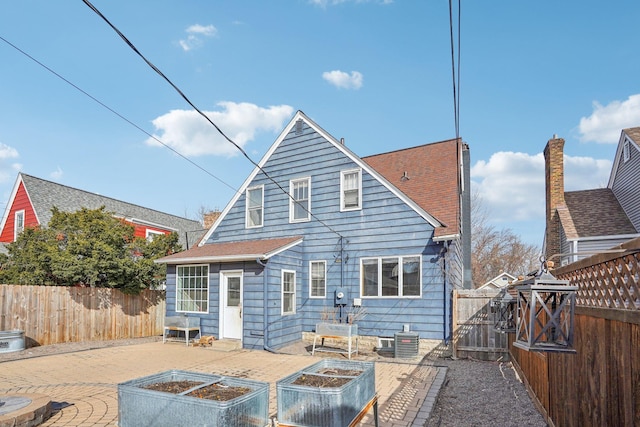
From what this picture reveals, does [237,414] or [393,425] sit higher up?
[237,414]

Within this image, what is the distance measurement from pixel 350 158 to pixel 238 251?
4525 mm

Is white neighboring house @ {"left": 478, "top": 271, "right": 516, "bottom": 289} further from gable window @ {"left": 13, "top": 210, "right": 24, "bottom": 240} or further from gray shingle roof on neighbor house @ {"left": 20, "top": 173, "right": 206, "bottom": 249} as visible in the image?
gable window @ {"left": 13, "top": 210, "right": 24, "bottom": 240}

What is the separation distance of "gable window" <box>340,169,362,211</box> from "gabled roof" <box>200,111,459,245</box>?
0.39 meters

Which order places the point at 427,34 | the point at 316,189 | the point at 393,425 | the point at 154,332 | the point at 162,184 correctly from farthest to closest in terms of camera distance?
the point at 162,184, the point at 154,332, the point at 316,189, the point at 427,34, the point at 393,425

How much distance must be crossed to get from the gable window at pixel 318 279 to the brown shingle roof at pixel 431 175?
359cm

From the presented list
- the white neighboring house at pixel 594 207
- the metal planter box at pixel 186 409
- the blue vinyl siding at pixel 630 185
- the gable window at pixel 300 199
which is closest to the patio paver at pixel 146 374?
the metal planter box at pixel 186 409

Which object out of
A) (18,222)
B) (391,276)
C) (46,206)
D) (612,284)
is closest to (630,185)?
(391,276)

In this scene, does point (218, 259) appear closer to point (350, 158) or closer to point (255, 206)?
point (255, 206)

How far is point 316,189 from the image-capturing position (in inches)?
515

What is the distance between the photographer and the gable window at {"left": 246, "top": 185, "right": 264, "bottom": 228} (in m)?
14.0

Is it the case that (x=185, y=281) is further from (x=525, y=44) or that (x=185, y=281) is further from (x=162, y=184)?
(x=525, y=44)

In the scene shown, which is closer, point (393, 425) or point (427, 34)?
point (393, 425)

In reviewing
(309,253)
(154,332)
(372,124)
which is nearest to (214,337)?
(309,253)

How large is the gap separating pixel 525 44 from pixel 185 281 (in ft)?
38.2
